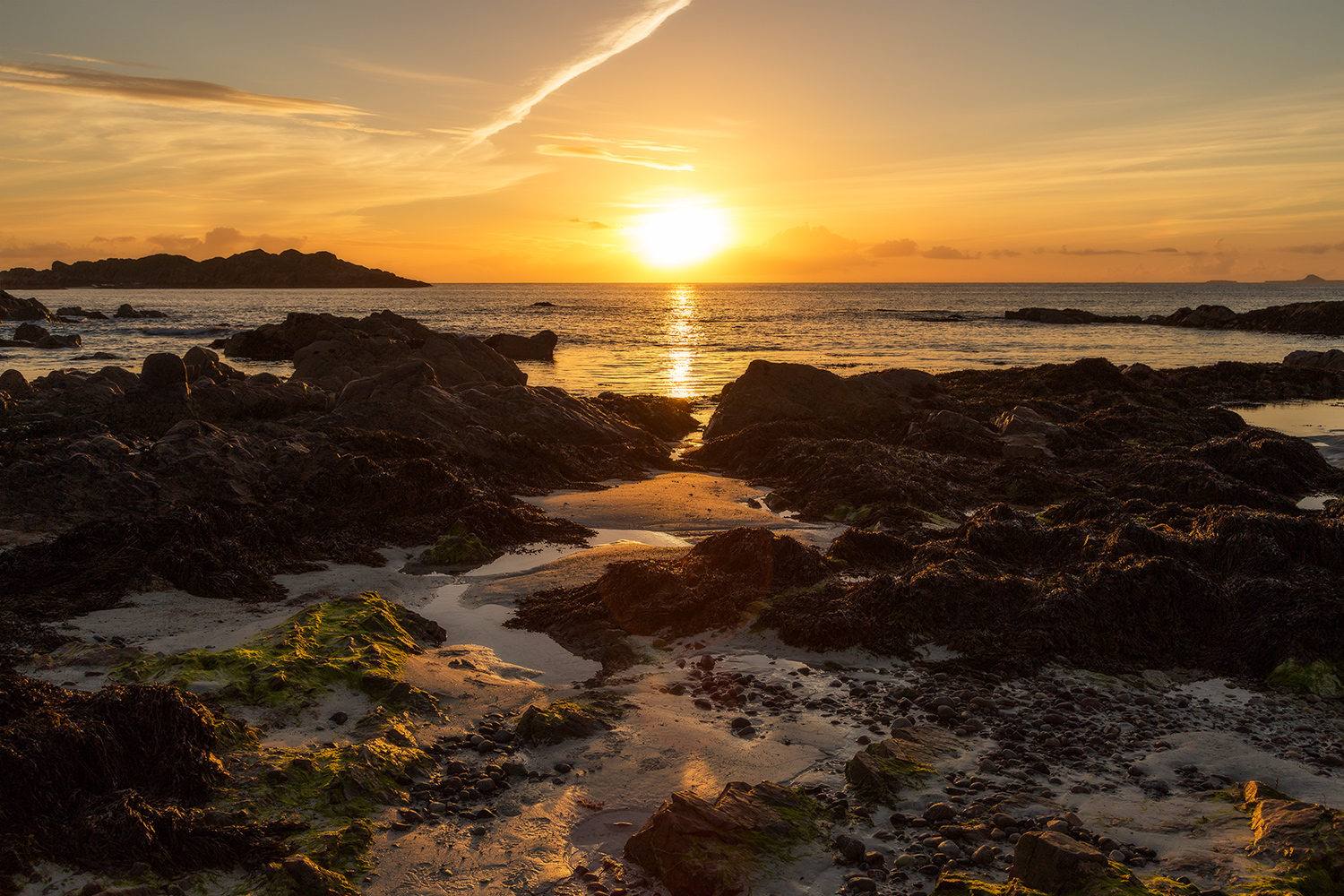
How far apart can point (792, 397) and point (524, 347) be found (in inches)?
1116

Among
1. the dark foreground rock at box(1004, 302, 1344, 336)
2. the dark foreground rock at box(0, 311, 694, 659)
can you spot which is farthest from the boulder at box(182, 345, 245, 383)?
the dark foreground rock at box(1004, 302, 1344, 336)

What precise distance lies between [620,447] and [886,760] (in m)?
12.7

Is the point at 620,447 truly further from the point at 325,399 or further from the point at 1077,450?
the point at 1077,450

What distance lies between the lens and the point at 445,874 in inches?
173

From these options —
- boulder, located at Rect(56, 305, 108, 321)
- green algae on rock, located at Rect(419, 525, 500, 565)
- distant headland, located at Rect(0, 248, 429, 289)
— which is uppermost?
distant headland, located at Rect(0, 248, 429, 289)

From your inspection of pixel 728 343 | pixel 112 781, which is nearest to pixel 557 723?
pixel 112 781

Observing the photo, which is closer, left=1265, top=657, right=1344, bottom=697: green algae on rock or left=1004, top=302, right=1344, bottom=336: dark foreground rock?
left=1265, top=657, right=1344, bottom=697: green algae on rock

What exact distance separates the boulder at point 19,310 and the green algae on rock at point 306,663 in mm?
82570

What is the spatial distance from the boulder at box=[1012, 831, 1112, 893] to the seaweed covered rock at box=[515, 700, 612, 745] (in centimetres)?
313

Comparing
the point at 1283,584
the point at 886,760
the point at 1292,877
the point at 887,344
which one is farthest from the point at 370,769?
the point at 887,344

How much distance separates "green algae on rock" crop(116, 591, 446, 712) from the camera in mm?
6160

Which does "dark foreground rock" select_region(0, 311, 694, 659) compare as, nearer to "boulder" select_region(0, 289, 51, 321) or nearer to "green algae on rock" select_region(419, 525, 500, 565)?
"green algae on rock" select_region(419, 525, 500, 565)

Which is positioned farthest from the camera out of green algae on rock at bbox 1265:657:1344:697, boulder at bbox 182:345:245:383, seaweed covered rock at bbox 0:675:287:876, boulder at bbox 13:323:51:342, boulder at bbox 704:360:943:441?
boulder at bbox 13:323:51:342

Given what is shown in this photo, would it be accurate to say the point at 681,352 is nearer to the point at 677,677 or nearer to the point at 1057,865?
the point at 677,677
